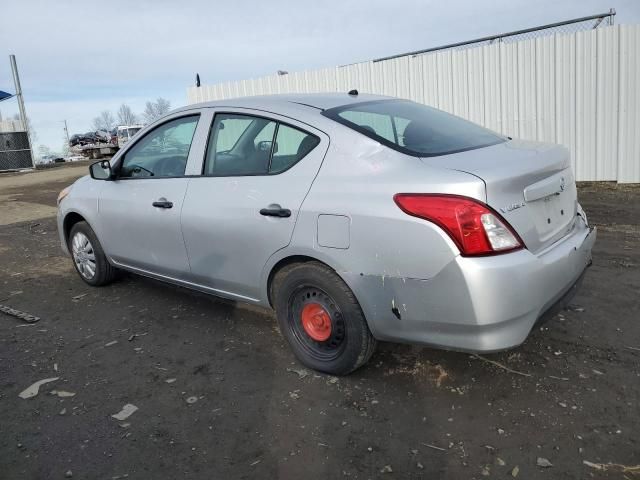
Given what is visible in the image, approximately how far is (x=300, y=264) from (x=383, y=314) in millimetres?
A: 620

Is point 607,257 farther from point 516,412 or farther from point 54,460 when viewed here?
point 54,460

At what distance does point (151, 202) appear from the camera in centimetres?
425

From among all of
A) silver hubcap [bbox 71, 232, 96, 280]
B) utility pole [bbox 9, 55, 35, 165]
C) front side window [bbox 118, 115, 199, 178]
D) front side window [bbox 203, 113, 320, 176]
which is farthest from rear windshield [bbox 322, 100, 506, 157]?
utility pole [bbox 9, 55, 35, 165]

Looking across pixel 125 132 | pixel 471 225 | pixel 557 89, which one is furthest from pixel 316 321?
pixel 125 132

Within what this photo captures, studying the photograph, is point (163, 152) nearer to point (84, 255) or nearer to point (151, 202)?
point (151, 202)

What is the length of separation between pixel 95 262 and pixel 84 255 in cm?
19

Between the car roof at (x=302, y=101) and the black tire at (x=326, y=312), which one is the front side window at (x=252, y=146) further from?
the black tire at (x=326, y=312)

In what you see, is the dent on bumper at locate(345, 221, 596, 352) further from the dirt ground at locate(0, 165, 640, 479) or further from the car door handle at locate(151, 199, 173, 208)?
the car door handle at locate(151, 199, 173, 208)

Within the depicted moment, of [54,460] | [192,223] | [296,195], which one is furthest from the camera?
[192,223]

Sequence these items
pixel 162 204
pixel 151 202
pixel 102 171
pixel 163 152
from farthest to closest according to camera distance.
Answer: pixel 102 171
pixel 163 152
pixel 151 202
pixel 162 204

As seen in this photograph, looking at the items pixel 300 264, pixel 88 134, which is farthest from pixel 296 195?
pixel 88 134

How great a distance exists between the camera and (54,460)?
108 inches

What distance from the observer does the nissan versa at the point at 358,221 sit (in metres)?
2.71

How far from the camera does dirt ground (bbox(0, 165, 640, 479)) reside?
2.62 m
